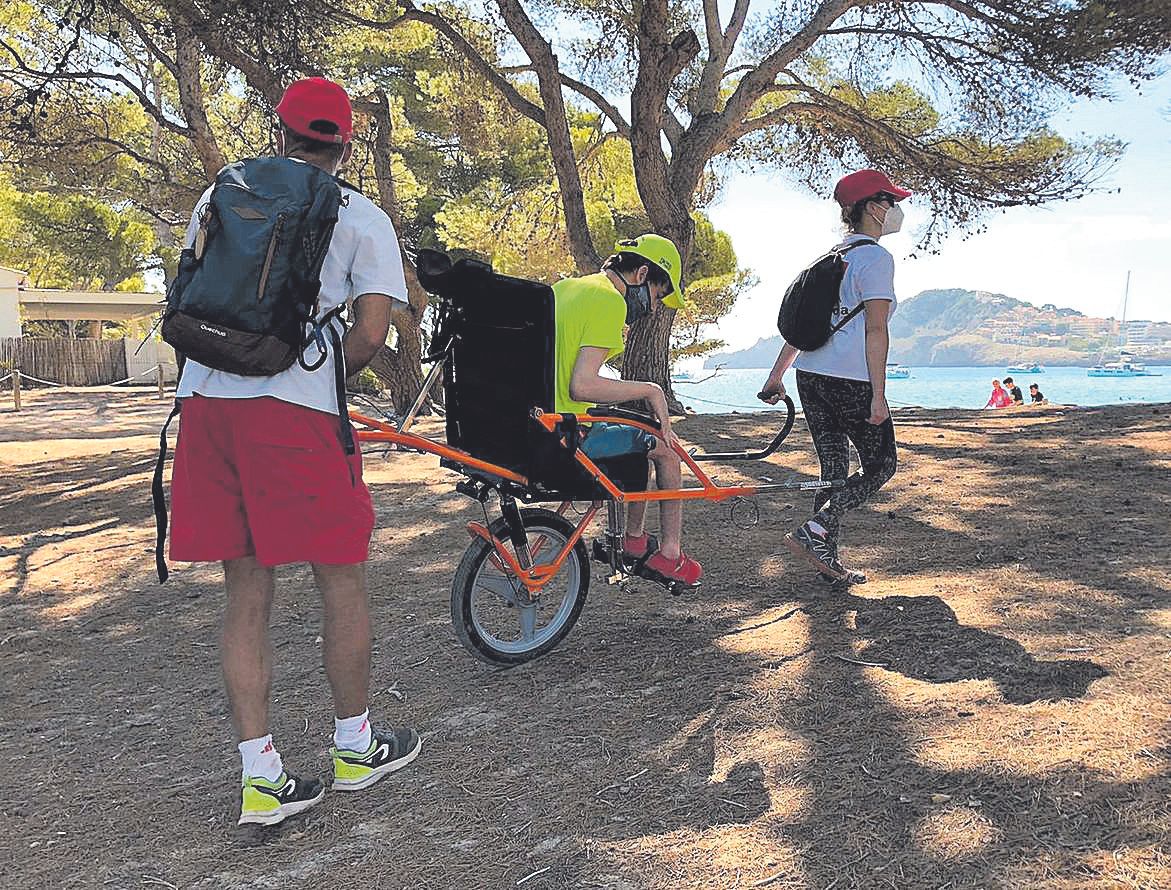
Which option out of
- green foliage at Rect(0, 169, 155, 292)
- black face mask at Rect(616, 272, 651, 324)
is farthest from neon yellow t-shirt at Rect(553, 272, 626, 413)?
green foliage at Rect(0, 169, 155, 292)

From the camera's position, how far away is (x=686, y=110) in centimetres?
1478

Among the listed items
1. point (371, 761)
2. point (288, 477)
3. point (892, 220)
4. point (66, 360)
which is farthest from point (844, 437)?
point (66, 360)

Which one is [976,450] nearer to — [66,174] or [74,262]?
[66,174]

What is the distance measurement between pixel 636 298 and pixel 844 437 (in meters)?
1.21

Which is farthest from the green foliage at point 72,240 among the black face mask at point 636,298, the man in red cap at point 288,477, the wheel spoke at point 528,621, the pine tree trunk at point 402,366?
the man in red cap at point 288,477

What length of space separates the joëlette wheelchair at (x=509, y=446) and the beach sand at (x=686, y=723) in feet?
1.06

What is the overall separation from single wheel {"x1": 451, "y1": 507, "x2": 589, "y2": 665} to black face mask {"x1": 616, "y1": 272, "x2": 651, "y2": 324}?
83 cm

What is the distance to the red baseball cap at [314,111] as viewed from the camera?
281cm

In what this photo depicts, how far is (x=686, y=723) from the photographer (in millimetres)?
3287

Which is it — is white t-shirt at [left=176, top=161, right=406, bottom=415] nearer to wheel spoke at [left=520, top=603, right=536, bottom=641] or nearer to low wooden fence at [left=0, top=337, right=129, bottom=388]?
wheel spoke at [left=520, top=603, right=536, bottom=641]

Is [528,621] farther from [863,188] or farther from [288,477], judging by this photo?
[863,188]

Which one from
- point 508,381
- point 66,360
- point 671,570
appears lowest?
point 66,360

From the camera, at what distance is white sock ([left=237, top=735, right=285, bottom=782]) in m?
2.79

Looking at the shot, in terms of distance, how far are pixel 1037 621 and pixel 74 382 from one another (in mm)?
Result: 35606
